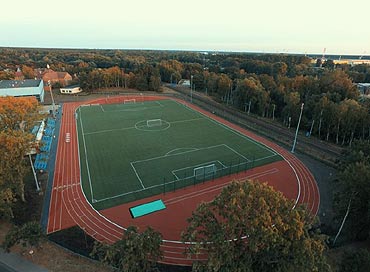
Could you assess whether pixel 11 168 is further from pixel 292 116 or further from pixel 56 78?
pixel 56 78

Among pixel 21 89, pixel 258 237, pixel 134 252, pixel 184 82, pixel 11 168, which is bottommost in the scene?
pixel 184 82

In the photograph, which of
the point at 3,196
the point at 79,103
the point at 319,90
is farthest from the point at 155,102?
the point at 3,196

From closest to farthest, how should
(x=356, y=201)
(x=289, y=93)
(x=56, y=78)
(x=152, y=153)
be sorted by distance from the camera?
(x=356, y=201) → (x=152, y=153) → (x=289, y=93) → (x=56, y=78)

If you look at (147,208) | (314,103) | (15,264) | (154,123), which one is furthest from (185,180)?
(314,103)

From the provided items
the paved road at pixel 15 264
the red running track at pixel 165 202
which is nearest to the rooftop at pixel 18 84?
the red running track at pixel 165 202

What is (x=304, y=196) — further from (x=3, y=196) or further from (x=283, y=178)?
(x=3, y=196)

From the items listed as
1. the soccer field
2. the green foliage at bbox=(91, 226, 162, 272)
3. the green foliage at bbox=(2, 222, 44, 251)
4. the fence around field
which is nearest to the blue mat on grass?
the fence around field
